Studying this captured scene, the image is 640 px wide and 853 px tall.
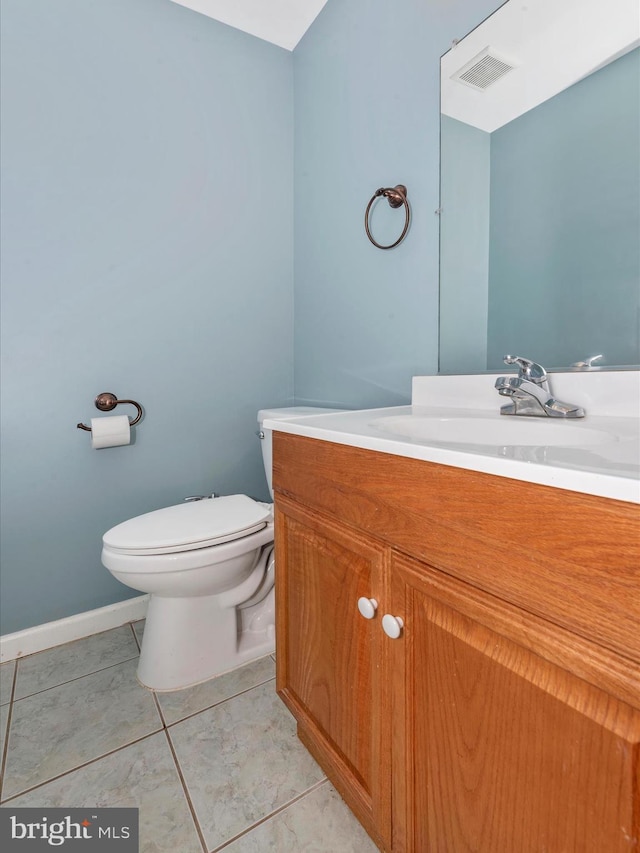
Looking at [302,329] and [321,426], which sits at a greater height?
[302,329]

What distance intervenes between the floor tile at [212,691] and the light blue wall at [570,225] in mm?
1118

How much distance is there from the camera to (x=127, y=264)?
152cm

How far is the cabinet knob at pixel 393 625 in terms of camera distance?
2.04 ft

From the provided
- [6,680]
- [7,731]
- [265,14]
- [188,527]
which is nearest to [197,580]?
[188,527]

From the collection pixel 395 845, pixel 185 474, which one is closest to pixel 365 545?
pixel 395 845

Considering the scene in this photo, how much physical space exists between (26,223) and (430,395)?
1.35 meters

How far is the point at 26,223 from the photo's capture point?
4.42ft

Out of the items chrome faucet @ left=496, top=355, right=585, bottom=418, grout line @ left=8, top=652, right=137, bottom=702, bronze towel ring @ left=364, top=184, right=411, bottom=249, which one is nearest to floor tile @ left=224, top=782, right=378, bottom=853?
grout line @ left=8, top=652, right=137, bottom=702

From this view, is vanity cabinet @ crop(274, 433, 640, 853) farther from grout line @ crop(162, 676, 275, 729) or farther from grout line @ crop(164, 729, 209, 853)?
grout line @ crop(162, 676, 275, 729)

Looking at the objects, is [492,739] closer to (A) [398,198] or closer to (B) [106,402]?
(A) [398,198]

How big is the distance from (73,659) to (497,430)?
1464 mm

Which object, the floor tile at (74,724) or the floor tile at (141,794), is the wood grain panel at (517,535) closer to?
the floor tile at (141,794)

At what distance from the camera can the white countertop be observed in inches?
15.4

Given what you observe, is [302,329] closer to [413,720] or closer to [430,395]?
[430,395]
